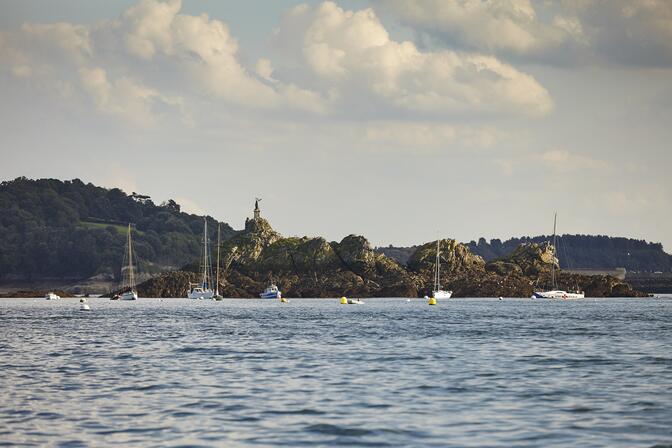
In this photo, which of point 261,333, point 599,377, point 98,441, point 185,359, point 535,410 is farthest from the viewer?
point 261,333

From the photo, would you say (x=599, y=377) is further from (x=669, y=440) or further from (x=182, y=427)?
(x=182, y=427)

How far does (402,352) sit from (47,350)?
2212 centimetres

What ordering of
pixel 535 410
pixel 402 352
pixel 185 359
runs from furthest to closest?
pixel 402 352
pixel 185 359
pixel 535 410

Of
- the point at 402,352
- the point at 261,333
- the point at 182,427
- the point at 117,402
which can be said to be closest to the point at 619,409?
the point at 182,427

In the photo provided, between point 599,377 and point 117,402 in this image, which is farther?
point 599,377

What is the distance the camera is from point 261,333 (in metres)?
82.7

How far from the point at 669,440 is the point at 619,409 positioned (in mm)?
6517

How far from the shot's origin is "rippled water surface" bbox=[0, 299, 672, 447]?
3056 centimetres

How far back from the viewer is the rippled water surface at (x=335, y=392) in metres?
30.6

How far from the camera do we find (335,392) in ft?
133

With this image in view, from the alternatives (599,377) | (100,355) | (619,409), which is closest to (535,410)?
(619,409)

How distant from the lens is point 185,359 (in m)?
55.8

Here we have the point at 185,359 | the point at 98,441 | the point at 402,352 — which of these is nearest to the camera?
the point at 98,441

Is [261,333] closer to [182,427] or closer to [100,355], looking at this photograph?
[100,355]
